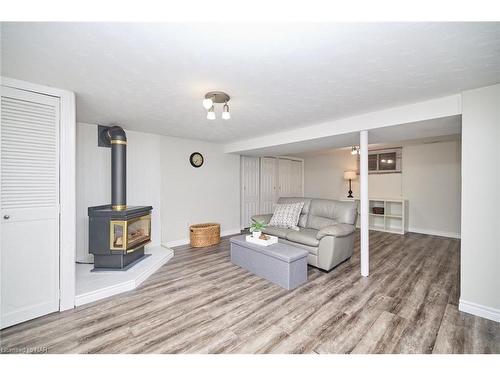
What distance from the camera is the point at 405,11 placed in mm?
1108

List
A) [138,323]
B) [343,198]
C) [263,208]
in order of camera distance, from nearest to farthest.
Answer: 1. [138,323]
2. [263,208]
3. [343,198]

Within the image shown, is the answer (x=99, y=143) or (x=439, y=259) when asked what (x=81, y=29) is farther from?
(x=439, y=259)

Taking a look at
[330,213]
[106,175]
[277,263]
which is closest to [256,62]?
[277,263]

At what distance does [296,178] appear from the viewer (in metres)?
7.14

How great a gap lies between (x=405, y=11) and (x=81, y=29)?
189 cm

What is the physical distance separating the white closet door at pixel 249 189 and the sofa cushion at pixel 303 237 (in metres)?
2.36

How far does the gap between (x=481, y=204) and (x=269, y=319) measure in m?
2.37

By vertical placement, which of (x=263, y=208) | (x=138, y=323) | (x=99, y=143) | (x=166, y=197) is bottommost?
(x=138, y=323)

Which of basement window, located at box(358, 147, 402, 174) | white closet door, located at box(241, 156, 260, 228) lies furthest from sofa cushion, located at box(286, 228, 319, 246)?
basement window, located at box(358, 147, 402, 174)

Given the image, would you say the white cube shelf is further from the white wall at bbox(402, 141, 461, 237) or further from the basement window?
the basement window

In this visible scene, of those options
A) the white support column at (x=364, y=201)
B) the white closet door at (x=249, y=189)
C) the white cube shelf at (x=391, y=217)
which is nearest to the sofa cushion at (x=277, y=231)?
the white support column at (x=364, y=201)

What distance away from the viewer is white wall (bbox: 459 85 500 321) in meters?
1.90

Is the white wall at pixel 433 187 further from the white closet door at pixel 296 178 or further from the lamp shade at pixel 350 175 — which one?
the white closet door at pixel 296 178
